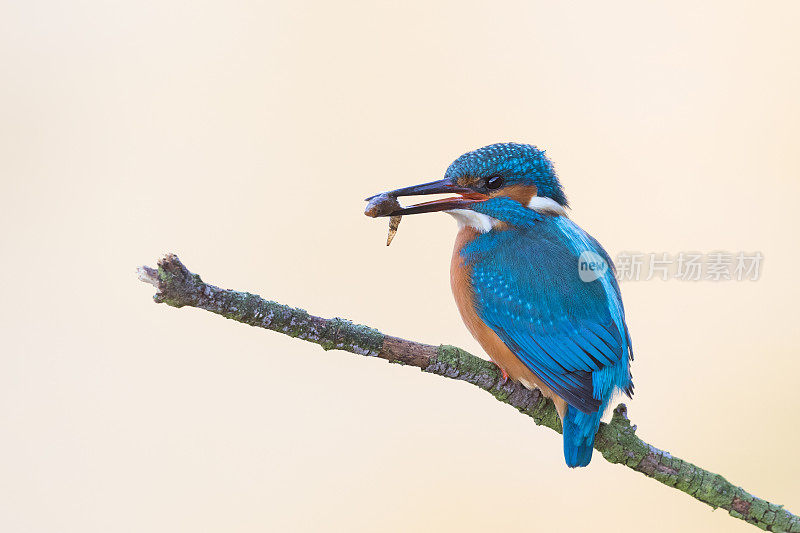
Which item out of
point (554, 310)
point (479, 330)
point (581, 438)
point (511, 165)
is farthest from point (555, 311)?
point (511, 165)

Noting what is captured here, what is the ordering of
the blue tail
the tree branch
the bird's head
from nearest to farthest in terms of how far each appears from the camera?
the tree branch → the blue tail → the bird's head

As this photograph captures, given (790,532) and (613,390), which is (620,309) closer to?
(613,390)

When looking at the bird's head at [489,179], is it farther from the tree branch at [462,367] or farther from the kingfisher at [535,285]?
the tree branch at [462,367]

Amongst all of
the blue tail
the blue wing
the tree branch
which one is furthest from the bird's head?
the blue tail

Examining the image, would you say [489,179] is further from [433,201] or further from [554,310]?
[554,310]

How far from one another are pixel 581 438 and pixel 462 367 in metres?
0.37

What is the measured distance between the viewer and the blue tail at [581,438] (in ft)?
6.57

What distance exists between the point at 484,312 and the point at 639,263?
527 mm

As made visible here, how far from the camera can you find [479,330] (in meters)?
2.29

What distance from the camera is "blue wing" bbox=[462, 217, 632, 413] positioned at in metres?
2.08

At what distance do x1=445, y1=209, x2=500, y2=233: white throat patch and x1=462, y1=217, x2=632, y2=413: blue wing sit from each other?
0.03 meters

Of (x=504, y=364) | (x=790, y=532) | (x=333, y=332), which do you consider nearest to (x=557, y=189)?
(x=504, y=364)

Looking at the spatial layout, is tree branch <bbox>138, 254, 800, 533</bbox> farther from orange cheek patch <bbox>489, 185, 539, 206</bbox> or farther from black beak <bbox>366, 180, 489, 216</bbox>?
orange cheek patch <bbox>489, 185, 539, 206</bbox>

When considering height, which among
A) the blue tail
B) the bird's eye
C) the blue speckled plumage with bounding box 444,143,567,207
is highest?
the blue speckled plumage with bounding box 444,143,567,207
